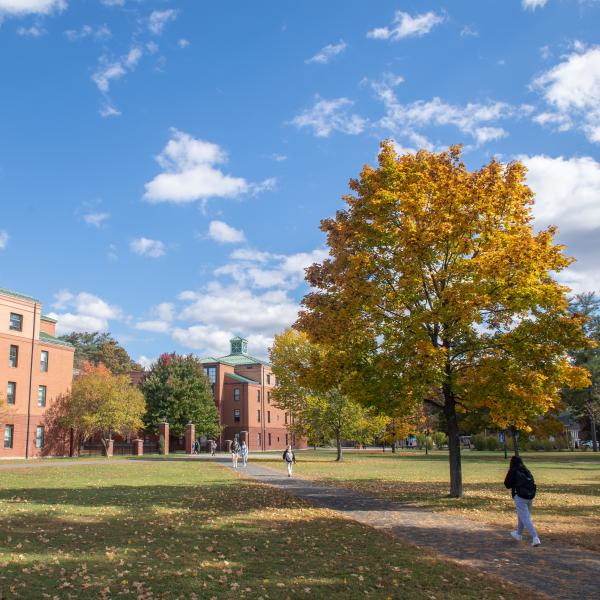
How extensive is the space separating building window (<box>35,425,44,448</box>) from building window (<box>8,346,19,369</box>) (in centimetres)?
580

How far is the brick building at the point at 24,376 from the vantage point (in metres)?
47.4

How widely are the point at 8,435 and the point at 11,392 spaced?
349 centimetres

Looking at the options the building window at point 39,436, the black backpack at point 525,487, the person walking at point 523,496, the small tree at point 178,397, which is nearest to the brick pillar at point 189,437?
the small tree at point 178,397

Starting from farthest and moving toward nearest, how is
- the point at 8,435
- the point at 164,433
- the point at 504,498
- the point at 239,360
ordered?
the point at 239,360 < the point at 164,433 < the point at 8,435 < the point at 504,498

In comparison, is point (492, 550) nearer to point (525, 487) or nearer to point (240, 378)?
point (525, 487)

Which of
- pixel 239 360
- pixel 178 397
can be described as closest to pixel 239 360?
pixel 239 360

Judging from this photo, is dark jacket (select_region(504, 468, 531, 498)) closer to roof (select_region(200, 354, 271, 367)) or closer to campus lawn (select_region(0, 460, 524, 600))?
campus lawn (select_region(0, 460, 524, 600))

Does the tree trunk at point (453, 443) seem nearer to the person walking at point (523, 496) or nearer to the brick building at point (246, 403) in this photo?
the person walking at point (523, 496)

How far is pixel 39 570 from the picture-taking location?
329 inches

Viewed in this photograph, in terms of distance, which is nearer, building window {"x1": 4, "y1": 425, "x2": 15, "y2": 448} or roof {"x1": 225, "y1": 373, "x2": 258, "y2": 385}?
building window {"x1": 4, "y1": 425, "x2": 15, "y2": 448}

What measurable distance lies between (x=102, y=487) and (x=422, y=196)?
1528 centimetres

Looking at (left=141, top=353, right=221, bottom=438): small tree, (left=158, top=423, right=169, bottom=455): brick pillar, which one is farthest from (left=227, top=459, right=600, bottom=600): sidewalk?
(left=141, top=353, right=221, bottom=438): small tree

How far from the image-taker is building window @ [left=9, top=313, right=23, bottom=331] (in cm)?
4853

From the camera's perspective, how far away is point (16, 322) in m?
48.9
